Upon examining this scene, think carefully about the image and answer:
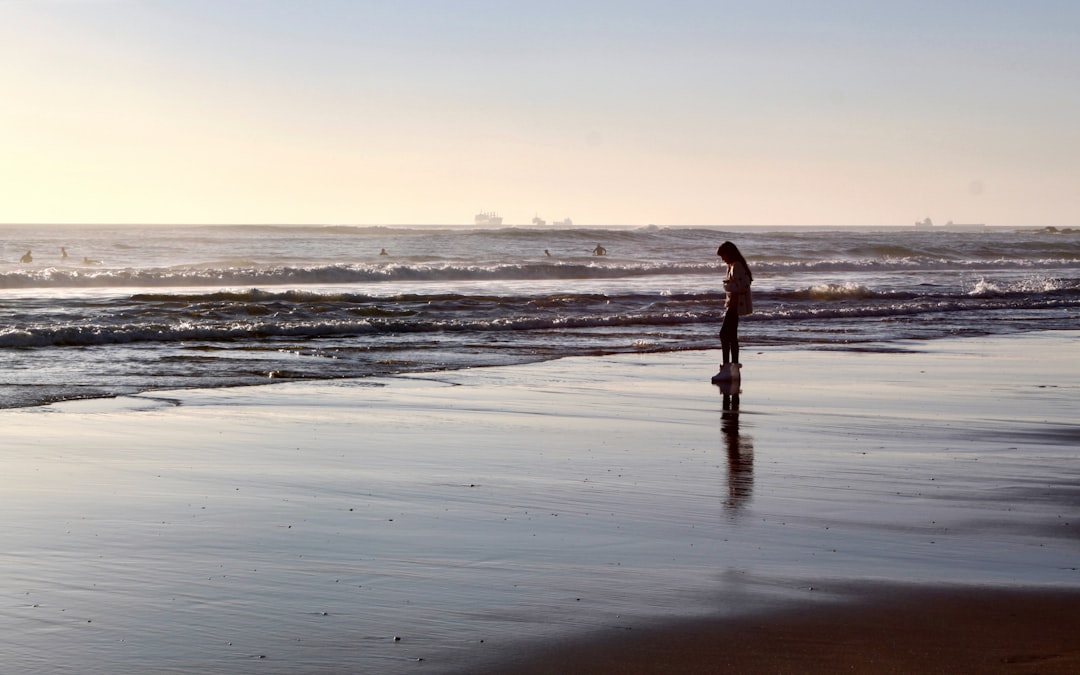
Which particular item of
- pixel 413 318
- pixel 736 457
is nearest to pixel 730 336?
pixel 736 457

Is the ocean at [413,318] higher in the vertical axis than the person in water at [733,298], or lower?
lower

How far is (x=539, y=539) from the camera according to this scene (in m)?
6.21

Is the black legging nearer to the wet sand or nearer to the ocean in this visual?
the ocean

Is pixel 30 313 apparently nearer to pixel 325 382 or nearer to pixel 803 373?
pixel 325 382

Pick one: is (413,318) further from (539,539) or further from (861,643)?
(861,643)

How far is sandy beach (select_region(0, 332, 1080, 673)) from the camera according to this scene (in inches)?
180

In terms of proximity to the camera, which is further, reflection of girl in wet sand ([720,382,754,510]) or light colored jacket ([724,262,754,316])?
light colored jacket ([724,262,754,316])

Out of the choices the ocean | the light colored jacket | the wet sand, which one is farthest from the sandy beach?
the ocean

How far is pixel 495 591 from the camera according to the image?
5254mm

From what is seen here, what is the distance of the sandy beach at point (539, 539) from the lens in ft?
15.0

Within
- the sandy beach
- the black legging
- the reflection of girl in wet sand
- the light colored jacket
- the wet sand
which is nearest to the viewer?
A: the wet sand

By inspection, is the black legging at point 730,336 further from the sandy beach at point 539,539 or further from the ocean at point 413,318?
the sandy beach at point 539,539

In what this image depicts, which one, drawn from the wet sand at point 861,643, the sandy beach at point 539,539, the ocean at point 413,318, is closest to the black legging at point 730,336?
the ocean at point 413,318

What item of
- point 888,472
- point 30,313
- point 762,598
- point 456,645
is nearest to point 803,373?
point 888,472
